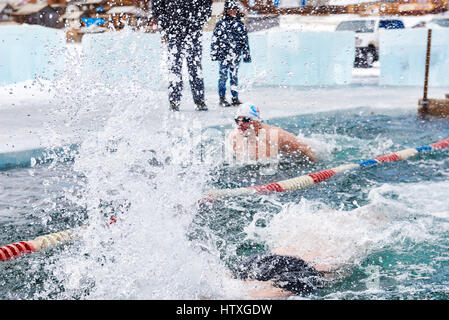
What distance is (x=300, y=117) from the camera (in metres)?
7.84

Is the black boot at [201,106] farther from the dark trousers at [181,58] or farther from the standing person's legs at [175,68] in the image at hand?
the standing person's legs at [175,68]

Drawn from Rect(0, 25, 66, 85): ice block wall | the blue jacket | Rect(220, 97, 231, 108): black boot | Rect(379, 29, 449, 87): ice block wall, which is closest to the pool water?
Rect(220, 97, 231, 108): black boot

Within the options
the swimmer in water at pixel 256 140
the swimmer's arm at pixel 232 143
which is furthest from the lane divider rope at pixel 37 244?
the swimmer's arm at pixel 232 143

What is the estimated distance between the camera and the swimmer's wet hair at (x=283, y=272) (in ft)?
9.09

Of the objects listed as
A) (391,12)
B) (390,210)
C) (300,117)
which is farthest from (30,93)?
(391,12)

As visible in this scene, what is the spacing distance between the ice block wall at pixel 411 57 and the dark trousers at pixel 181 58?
18.8 ft

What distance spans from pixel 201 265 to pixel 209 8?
5.44 m

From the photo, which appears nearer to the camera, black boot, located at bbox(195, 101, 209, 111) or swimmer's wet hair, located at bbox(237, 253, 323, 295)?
swimmer's wet hair, located at bbox(237, 253, 323, 295)

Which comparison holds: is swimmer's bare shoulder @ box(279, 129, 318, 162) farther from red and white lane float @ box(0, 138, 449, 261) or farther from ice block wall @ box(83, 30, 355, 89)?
ice block wall @ box(83, 30, 355, 89)

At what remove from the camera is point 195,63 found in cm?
760

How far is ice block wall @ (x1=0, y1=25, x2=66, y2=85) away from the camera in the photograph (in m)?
8.74

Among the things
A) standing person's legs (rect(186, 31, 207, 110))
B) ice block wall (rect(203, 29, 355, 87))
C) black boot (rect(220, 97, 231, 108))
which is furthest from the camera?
ice block wall (rect(203, 29, 355, 87))

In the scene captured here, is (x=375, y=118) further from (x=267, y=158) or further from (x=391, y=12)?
(x=391, y=12)

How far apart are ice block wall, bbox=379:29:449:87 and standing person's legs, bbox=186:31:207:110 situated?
18.6 ft
